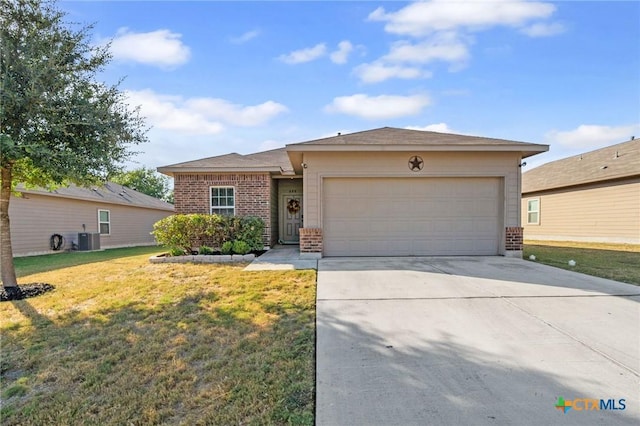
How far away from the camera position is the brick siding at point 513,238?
27.7ft

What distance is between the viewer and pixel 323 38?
9.36 metres

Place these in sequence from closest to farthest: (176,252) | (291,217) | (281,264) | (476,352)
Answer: (476,352)
(281,264)
(176,252)
(291,217)

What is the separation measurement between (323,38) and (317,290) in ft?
24.7

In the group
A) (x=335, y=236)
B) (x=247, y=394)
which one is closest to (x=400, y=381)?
(x=247, y=394)

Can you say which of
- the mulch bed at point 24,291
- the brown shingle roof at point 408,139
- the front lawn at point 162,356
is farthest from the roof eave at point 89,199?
the brown shingle roof at point 408,139

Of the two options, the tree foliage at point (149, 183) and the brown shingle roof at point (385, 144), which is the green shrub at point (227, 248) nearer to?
the brown shingle roof at point (385, 144)

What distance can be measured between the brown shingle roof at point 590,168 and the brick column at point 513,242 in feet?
28.9

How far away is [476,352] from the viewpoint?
9.95 feet

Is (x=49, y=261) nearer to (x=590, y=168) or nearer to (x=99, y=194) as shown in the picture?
(x=99, y=194)

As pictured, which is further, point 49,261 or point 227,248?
point 49,261

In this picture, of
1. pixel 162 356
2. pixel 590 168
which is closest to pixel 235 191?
pixel 162 356

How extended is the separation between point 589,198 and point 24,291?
66.9ft

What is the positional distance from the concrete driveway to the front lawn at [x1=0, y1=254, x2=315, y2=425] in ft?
1.10

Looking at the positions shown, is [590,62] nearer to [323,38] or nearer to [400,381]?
[323,38]
